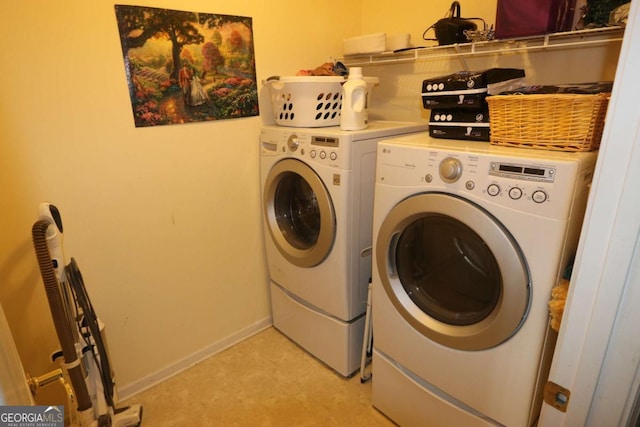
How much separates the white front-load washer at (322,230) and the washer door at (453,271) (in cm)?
27

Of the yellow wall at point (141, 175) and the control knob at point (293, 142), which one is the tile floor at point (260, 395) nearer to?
the yellow wall at point (141, 175)

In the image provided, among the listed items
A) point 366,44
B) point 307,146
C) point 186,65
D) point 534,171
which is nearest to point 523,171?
point 534,171

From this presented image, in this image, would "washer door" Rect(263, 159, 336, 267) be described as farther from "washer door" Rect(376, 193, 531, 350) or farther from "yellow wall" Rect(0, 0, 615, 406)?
"washer door" Rect(376, 193, 531, 350)

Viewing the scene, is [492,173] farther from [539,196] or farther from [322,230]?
[322,230]

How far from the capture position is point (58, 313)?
113cm

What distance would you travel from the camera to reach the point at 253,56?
179 centimetres

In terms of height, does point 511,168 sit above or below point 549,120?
below

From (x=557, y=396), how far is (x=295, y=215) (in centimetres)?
141

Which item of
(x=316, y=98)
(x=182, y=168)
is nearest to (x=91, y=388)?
(x=182, y=168)

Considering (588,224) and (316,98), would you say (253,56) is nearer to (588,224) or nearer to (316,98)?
(316,98)

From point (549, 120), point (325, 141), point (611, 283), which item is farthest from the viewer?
point (325, 141)

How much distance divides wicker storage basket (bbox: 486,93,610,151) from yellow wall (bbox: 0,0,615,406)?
661 mm

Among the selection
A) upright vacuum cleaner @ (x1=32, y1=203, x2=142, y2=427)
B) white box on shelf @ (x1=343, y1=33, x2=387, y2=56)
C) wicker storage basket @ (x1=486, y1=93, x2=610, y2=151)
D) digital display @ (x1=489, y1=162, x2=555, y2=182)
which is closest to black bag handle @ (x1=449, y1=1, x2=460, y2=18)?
white box on shelf @ (x1=343, y1=33, x2=387, y2=56)

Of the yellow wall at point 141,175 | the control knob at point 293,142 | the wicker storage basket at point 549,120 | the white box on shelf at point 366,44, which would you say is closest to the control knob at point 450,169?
the wicker storage basket at point 549,120
